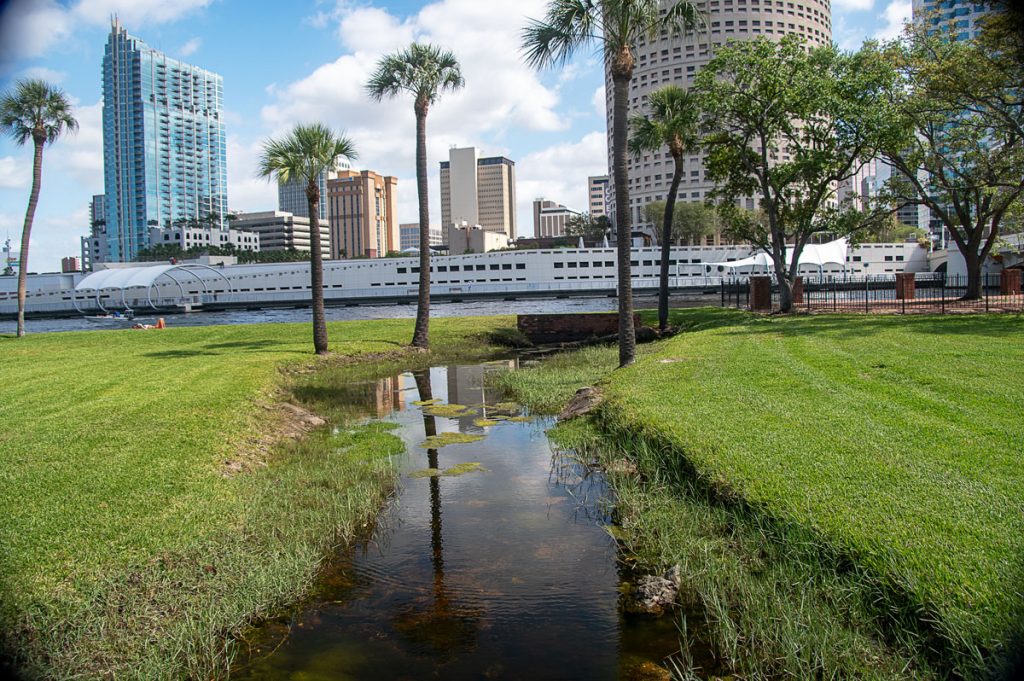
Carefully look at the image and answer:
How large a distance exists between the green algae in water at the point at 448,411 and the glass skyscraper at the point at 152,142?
160641 mm

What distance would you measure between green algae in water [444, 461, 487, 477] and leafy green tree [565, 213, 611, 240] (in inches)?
4476

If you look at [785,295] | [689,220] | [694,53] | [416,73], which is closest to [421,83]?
[416,73]

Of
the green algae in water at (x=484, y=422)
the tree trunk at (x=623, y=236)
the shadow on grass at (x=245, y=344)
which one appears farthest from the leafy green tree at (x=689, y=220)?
the green algae in water at (x=484, y=422)

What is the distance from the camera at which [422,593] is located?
19.1ft

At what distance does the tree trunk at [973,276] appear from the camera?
2706 centimetres

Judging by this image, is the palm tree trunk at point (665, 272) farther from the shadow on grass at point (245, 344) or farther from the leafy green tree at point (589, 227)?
the leafy green tree at point (589, 227)

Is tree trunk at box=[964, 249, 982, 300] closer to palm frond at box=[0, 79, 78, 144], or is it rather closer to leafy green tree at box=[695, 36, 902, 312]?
leafy green tree at box=[695, 36, 902, 312]

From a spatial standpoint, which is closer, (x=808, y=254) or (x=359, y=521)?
(x=359, y=521)

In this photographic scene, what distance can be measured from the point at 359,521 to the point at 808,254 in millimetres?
40801

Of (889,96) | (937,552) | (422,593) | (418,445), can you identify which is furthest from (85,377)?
(889,96)

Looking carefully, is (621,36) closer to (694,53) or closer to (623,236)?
(623,236)

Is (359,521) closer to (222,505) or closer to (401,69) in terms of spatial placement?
(222,505)

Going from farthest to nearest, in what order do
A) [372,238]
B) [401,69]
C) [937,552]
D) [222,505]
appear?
1. [372,238]
2. [401,69]
3. [222,505]
4. [937,552]

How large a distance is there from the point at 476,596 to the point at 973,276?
28.1 m
